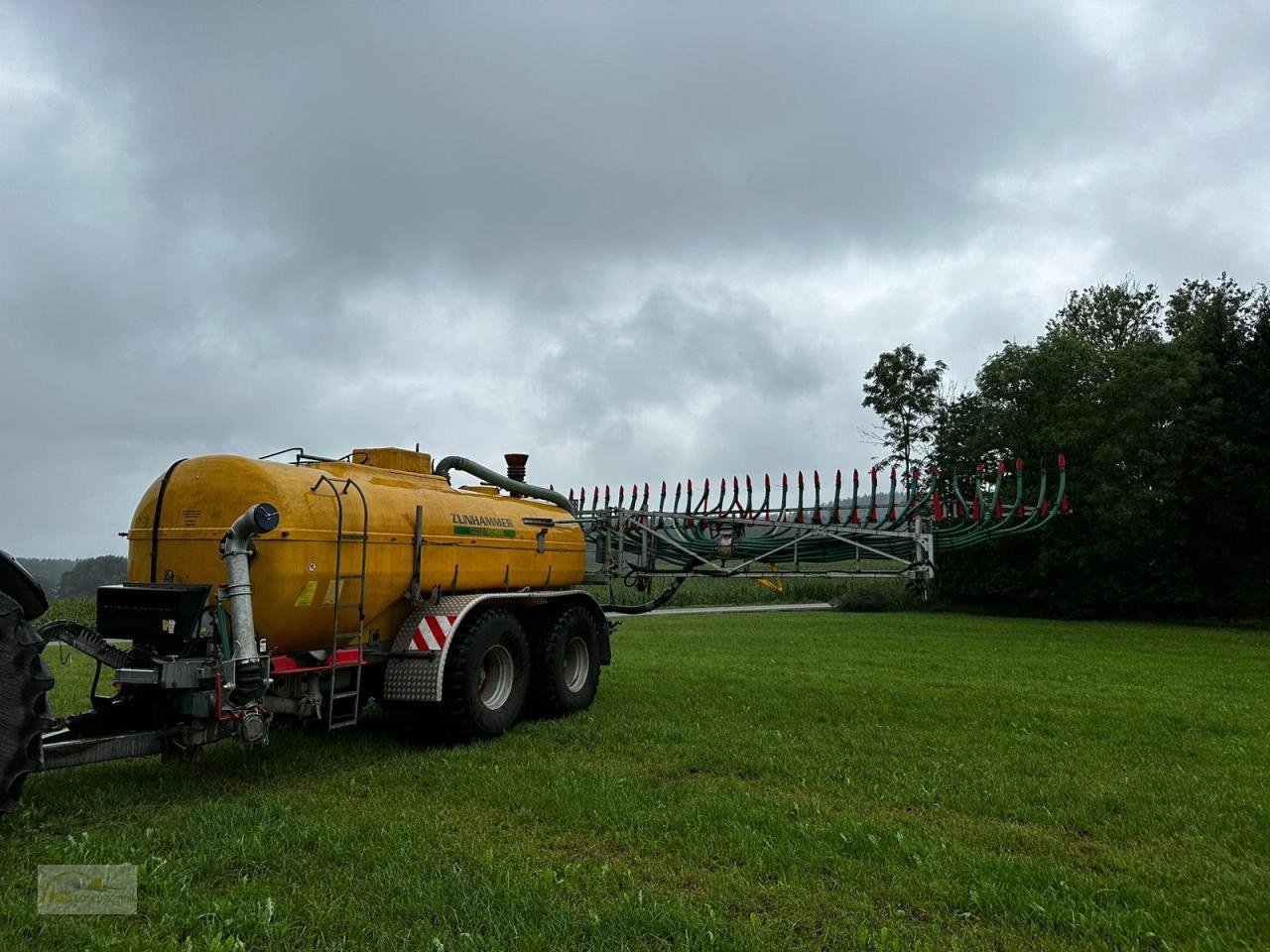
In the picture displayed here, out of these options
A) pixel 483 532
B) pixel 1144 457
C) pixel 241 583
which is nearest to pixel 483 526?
pixel 483 532

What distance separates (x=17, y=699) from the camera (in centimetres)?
504

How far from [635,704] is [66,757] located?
20.0ft

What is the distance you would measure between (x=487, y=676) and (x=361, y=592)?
189 cm

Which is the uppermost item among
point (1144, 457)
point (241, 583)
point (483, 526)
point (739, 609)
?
→ point (1144, 457)

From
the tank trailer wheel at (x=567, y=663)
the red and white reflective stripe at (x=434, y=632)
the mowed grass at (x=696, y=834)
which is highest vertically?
the red and white reflective stripe at (x=434, y=632)

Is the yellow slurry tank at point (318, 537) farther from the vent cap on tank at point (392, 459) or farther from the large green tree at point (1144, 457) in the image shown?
the large green tree at point (1144, 457)

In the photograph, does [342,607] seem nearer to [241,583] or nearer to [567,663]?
[241,583]

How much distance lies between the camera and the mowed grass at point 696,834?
4211 millimetres

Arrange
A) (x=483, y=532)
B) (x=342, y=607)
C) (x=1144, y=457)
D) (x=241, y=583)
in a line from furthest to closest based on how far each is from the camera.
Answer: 1. (x=1144, y=457)
2. (x=483, y=532)
3. (x=342, y=607)
4. (x=241, y=583)

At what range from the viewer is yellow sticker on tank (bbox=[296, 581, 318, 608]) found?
22.4 feet

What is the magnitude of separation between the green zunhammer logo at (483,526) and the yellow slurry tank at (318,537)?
0.05ft

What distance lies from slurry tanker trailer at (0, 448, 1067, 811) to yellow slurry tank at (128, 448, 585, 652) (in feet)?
0.06

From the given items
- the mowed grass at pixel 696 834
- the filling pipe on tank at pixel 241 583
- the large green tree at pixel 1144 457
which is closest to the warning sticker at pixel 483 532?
the mowed grass at pixel 696 834

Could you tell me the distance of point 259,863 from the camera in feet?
16.2
